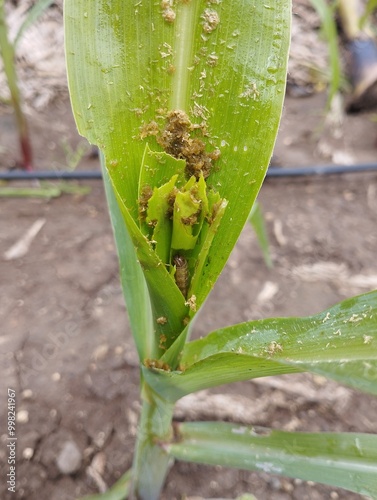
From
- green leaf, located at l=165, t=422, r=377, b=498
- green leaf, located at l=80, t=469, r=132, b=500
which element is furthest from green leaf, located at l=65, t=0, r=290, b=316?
green leaf, located at l=80, t=469, r=132, b=500

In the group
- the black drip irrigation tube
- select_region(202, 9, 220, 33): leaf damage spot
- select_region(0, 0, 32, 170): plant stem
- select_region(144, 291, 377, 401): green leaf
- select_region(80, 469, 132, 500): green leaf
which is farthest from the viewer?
the black drip irrigation tube

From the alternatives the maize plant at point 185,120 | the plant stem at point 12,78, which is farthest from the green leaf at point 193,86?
the plant stem at point 12,78

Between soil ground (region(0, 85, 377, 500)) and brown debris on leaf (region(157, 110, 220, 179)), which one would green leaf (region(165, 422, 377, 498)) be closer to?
soil ground (region(0, 85, 377, 500))

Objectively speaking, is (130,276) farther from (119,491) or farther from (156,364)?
(119,491)

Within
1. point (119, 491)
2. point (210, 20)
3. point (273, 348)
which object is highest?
point (210, 20)

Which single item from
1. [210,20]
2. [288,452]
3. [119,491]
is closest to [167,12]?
[210,20]

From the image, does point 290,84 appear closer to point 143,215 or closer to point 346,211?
point 346,211
